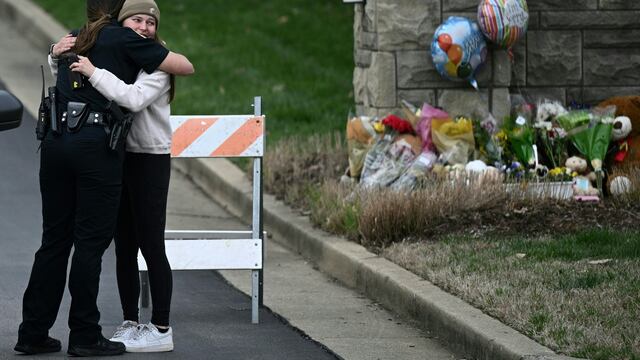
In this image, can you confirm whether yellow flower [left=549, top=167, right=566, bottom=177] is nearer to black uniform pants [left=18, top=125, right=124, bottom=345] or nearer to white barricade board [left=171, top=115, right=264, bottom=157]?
white barricade board [left=171, top=115, right=264, bottom=157]

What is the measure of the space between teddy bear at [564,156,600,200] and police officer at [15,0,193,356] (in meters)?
3.98

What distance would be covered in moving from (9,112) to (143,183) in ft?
3.32

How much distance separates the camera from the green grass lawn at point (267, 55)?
45.0ft

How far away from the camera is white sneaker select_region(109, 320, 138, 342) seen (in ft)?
22.1

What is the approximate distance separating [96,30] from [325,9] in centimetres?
1291

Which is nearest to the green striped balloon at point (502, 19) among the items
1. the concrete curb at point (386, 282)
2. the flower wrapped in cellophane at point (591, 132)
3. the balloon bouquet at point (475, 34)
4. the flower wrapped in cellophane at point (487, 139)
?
the balloon bouquet at point (475, 34)

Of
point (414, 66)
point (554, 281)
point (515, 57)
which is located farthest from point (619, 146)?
point (554, 281)

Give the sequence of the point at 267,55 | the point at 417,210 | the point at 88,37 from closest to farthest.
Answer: the point at 88,37 < the point at 417,210 < the point at 267,55

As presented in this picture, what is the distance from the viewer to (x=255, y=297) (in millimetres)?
7555

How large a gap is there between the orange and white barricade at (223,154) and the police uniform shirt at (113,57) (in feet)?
3.95

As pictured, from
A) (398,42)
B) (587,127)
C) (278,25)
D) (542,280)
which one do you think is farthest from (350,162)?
(278,25)

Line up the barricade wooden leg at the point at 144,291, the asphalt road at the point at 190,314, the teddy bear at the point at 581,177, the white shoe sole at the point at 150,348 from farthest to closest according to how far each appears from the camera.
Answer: the teddy bear at the point at 581,177 < the barricade wooden leg at the point at 144,291 < the asphalt road at the point at 190,314 < the white shoe sole at the point at 150,348

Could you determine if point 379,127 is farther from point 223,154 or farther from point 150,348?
point 150,348

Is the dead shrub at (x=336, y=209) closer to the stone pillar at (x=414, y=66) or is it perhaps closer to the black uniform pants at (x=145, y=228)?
the stone pillar at (x=414, y=66)
